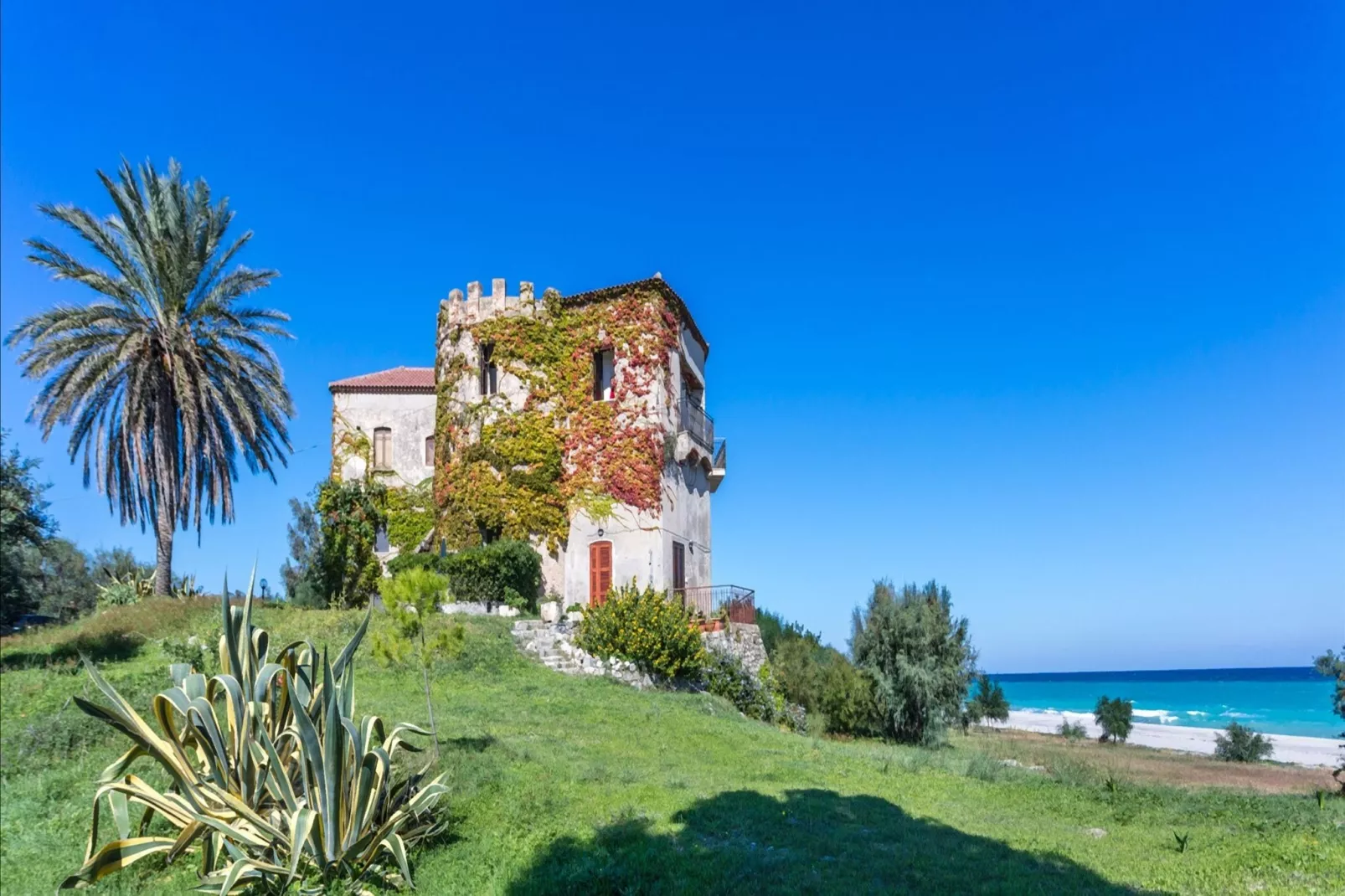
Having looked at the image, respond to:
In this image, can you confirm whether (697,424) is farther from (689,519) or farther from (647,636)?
(647,636)

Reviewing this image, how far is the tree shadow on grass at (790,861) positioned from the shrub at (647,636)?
34.0ft

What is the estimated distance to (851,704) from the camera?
867 inches

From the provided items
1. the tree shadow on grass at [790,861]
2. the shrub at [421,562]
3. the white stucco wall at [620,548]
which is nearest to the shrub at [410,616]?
the tree shadow on grass at [790,861]

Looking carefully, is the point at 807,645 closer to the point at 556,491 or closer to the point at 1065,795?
the point at 556,491

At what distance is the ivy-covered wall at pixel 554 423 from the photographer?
25.0m

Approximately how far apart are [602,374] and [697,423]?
3763mm

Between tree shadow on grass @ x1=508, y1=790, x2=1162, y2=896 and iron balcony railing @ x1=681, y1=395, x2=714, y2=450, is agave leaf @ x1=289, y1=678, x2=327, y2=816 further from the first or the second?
iron balcony railing @ x1=681, y1=395, x2=714, y2=450

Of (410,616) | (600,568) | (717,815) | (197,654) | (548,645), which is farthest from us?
(600,568)

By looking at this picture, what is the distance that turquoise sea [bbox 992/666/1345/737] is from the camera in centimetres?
6212

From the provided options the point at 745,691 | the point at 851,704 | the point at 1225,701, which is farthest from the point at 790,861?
the point at 1225,701

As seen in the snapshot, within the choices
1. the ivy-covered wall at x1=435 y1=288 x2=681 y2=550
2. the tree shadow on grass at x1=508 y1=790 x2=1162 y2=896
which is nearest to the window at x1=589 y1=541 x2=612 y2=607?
the ivy-covered wall at x1=435 y1=288 x2=681 y2=550

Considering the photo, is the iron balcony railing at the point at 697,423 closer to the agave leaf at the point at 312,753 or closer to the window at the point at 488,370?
the window at the point at 488,370

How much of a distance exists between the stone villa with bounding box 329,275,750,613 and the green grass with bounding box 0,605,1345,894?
8.95m

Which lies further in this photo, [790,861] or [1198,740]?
[1198,740]
